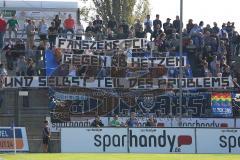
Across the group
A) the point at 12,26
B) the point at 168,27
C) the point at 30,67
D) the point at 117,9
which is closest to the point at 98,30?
the point at 168,27

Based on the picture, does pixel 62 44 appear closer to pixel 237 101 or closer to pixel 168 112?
pixel 168 112

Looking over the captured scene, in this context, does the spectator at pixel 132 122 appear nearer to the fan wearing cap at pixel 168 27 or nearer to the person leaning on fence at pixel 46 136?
the person leaning on fence at pixel 46 136

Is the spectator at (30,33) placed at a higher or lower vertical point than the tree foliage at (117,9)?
lower

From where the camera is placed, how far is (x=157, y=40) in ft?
133

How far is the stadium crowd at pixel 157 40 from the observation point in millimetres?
39031

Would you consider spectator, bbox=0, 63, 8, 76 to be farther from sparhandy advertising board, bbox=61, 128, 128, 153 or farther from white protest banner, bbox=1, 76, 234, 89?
sparhandy advertising board, bbox=61, 128, 128, 153

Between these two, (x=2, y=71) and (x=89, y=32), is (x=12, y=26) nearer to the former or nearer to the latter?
(x=2, y=71)

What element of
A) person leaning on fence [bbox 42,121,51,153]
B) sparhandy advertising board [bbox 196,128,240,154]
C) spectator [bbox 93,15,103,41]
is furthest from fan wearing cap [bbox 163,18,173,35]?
person leaning on fence [bbox 42,121,51,153]

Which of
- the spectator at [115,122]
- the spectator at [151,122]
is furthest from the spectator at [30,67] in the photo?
the spectator at [151,122]

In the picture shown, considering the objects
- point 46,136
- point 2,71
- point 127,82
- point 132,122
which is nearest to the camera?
point 46,136

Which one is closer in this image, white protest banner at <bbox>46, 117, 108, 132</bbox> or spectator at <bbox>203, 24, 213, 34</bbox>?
white protest banner at <bbox>46, 117, 108, 132</bbox>

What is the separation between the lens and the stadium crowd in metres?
39.0

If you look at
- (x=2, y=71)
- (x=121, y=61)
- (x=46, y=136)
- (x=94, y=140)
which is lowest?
(x=94, y=140)

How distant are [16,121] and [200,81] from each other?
915cm
